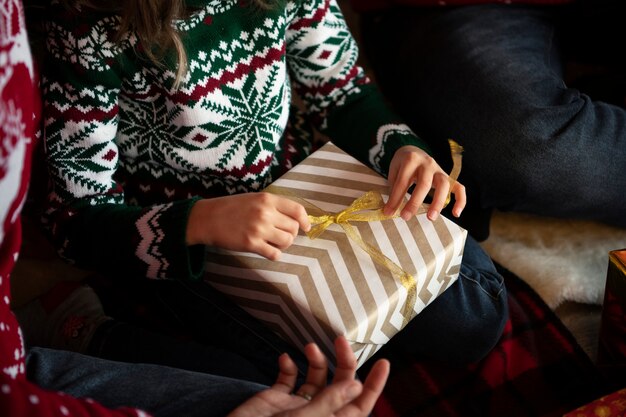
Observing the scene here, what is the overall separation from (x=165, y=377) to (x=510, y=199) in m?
0.58

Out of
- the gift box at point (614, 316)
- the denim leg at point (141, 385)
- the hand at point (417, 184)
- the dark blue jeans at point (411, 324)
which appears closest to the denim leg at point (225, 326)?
the dark blue jeans at point (411, 324)

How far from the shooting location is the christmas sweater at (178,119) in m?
0.69

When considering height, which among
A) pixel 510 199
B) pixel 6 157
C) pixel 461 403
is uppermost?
pixel 6 157

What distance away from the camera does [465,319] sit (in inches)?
31.2

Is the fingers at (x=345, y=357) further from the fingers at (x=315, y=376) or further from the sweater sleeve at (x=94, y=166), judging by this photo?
the sweater sleeve at (x=94, y=166)

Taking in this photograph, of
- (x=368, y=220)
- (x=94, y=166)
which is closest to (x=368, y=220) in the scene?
(x=368, y=220)

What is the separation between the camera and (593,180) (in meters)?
0.91

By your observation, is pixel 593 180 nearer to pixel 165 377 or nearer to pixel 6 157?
A: pixel 165 377

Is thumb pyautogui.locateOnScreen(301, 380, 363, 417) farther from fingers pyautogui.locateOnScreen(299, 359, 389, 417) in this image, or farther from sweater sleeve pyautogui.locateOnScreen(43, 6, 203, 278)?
sweater sleeve pyautogui.locateOnScreen(43, 6, 203, 278)

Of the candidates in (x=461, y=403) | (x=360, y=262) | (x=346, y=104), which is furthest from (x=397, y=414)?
(x=346, y=104)

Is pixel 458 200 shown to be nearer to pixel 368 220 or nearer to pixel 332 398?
pixel 368 220

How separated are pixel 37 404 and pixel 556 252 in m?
0.80

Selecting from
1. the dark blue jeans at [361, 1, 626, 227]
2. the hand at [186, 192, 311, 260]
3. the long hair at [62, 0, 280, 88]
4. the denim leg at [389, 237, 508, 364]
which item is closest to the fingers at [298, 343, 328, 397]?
the hand at [186, 192, 311, 260]

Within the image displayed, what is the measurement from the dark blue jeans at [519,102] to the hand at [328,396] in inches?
18.0
